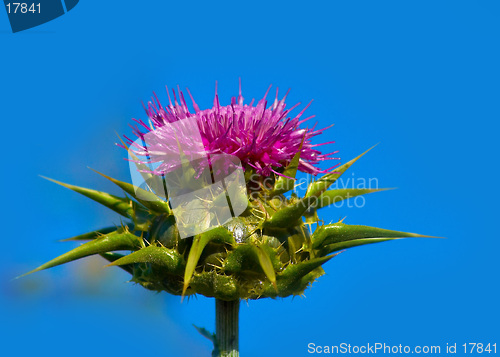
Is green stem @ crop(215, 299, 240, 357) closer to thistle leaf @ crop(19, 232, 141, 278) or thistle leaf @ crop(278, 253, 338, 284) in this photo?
thistle leaf @ crop(278, 253, 338, 284)

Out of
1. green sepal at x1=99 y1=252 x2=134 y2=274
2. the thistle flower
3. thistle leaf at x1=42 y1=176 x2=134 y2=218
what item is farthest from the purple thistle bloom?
green sepal at x1=99 y1=252 x2=134 y2=274

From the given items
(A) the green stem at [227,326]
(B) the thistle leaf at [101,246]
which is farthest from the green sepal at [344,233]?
(B) the thistle leaf at [101,246]

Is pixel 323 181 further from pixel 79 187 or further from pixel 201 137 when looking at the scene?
pixel 79 187

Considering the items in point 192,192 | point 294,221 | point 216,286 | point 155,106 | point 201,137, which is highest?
point 155,106

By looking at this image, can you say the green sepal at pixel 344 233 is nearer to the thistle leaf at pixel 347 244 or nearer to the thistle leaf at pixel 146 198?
the thistle leaf at pixel 347 244

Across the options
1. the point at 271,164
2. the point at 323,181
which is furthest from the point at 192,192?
the point at 323,181
